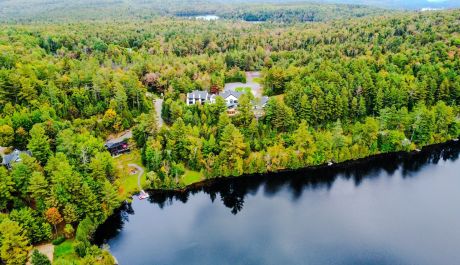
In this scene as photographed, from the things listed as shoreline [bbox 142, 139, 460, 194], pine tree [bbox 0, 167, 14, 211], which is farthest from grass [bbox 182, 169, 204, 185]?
pine tree [bbox 0, 167, 14, 211]

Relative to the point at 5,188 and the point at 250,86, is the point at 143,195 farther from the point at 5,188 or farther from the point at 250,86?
the point at 250,86

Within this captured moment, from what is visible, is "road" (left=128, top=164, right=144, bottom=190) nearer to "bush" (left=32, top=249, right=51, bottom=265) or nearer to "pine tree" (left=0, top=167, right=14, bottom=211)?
"pine tree" (left=0, top=167, right=14, bottom=211)

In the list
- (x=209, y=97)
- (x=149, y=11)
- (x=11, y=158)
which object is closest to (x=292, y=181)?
(x=209, y=97)

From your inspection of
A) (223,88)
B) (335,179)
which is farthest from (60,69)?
(335,179)

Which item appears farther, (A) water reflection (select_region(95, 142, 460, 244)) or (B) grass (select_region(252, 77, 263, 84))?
(B) grass (select_region(252, 77, 263, 84))

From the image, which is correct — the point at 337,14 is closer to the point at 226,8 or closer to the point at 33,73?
the point at 226,8

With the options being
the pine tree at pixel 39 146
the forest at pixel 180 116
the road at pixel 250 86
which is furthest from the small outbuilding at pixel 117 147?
the road at pixel 250 86
